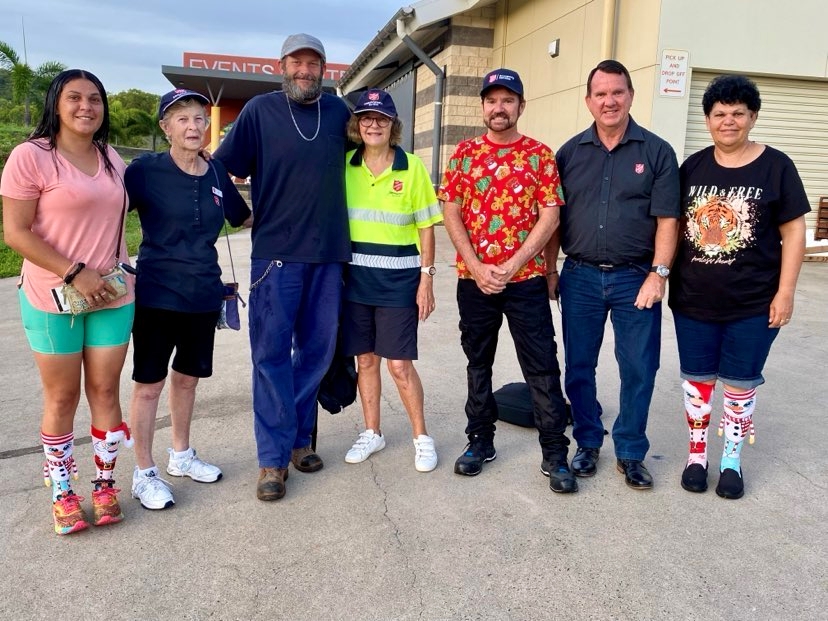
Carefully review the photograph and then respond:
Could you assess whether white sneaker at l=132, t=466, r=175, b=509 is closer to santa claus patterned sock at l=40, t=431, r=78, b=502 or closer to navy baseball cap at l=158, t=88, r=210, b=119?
santa claus patterned sock at l=40, t=431, r=78, b=502

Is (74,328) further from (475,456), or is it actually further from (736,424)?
(736,424)

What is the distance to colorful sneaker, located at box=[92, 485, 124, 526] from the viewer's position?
10.1ft

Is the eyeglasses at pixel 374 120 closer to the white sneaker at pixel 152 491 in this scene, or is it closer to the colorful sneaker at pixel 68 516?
the white sneaker at pixel 152 491

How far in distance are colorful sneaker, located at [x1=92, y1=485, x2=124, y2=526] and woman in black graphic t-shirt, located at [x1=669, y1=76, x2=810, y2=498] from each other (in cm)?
278

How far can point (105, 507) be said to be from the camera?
3.09m

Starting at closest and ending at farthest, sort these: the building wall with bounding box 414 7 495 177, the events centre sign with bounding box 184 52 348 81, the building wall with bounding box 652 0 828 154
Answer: the building wall with bounding box 652 0 828 154 < the building wall with bounding box 414 7 495 177 < the events centre sign with bounding box 184 52 348 81

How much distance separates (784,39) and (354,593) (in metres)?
10.4

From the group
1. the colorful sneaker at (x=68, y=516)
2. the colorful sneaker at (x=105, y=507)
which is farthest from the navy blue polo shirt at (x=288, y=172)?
the colorful sneaker at (x=68, y=516)

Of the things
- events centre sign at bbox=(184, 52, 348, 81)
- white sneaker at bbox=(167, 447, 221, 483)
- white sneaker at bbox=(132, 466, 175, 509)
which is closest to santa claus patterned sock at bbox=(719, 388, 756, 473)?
white sneaker at bbox=(167, 447, 221, 483)

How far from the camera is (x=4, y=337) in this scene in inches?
256

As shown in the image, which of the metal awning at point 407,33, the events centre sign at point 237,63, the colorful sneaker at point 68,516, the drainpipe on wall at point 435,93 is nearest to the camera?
the colorful sneaker at point 68,516

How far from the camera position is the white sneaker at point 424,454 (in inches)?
148

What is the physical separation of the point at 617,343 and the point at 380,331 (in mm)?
1280

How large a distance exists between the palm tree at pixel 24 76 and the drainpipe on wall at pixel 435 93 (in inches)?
644
